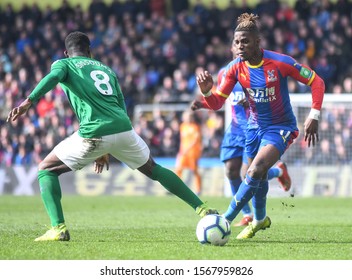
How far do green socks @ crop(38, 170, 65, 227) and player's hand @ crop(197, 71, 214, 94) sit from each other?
77.0 inches

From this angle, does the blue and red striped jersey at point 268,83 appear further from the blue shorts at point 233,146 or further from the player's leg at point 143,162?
the blue shorts at point 233,146

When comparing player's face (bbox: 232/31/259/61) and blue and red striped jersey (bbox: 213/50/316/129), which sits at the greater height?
player's face (bbox: 232/31/259/61)

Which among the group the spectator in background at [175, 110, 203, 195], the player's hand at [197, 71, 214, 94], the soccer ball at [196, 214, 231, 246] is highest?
the player's hand at [197, 71, 214, 94]

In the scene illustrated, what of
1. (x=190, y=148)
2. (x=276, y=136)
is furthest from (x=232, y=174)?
(x=190, y=148)

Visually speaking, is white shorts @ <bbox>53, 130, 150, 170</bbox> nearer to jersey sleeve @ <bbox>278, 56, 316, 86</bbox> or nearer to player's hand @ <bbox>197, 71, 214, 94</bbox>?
player's hand @ <bbox>197, 71, 214, 94</bbox>

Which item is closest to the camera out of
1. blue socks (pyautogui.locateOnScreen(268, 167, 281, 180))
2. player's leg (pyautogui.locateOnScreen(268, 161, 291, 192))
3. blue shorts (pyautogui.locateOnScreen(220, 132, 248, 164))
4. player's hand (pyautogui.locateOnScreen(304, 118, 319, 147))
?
player's hand (pyautogui.locateOnScreen(304, 118, 319, 147))

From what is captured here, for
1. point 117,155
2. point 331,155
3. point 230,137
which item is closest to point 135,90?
point 331,155

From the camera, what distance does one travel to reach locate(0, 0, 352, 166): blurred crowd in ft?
79.8

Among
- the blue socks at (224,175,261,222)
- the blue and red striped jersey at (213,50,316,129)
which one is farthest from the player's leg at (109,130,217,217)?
the blue and red striped jersey at (213,50,316,129)

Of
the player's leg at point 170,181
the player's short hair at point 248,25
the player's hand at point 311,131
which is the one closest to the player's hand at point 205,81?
the player's short hair at point 248,25

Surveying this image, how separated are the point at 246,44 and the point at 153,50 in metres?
17.2

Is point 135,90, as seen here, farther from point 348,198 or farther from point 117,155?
point 117,155

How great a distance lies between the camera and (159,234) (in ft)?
36.8

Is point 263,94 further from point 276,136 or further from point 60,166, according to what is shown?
point 60,166
